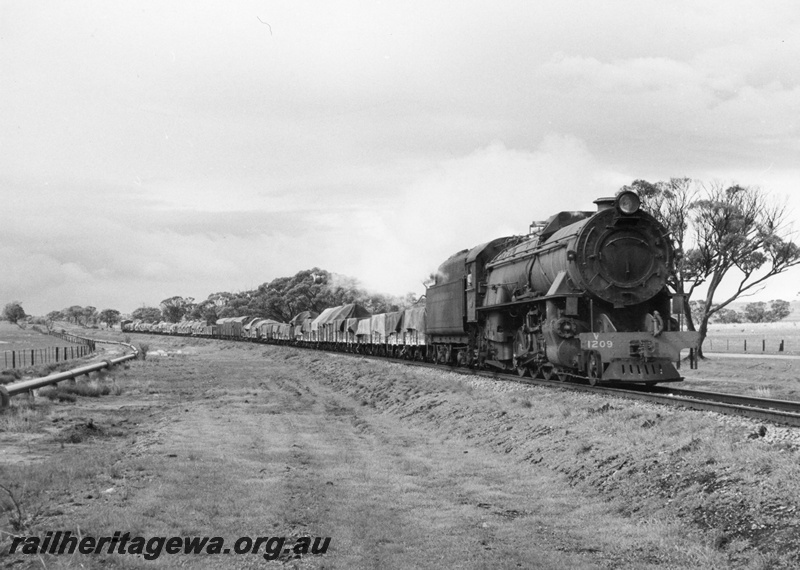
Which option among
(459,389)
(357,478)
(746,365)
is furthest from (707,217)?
(357,478)

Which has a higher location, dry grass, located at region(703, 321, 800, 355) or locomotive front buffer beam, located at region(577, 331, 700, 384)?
locomotive front buffer beam, located at region(577, 331, 700, 384)

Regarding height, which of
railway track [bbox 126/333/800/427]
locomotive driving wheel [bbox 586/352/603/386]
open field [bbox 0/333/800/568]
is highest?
locomotive driving wheel [bbox 586/352/603/386]

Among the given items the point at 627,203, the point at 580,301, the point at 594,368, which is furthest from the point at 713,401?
the point at 627,203

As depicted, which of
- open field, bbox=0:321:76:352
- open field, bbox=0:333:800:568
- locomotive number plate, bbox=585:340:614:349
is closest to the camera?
open field, bbox=0:333:800:568

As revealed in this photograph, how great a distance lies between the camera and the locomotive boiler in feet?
52.6

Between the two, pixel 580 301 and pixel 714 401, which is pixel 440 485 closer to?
pixel 714 401

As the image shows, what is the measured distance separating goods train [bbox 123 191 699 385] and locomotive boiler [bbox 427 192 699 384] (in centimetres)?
2

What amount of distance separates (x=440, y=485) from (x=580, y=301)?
25.8 ft

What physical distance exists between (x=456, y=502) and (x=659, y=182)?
34.6m

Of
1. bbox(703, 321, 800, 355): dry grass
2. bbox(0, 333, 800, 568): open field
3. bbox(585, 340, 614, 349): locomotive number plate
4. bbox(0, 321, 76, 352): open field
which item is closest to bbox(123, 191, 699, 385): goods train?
bbox(585, 340, 614, 349): locomotive number plate

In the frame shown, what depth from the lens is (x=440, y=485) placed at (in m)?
10.5

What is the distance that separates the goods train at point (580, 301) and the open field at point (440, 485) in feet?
5.07

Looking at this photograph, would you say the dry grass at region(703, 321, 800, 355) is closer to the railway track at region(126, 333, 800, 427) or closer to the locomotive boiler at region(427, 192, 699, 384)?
the locomotive boiler at region(427, 192, 699, 384)

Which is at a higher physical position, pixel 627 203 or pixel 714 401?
pixel 627 203
